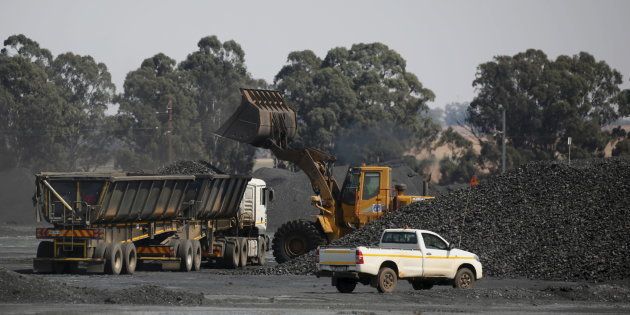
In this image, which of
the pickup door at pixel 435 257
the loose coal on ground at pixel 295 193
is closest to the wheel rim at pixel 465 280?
the pickup door at pixel 435 257

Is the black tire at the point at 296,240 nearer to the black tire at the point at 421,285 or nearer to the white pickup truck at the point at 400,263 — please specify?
the black tire at the point at 421,285

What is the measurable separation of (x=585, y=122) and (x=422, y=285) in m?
86.5

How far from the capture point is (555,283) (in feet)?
124

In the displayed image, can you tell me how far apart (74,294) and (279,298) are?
4957 mm

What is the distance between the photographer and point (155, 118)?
12812 cm

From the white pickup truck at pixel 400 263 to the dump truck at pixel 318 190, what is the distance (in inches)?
370

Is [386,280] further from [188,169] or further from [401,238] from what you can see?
[188,169]

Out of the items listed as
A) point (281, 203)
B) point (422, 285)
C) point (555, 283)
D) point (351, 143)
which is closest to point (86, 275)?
point (422, 285)

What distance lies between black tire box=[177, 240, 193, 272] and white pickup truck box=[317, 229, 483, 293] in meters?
10.0

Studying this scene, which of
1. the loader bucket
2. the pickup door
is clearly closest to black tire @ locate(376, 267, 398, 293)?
the pickup door

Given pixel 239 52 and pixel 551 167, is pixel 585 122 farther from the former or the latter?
pixel 551 167

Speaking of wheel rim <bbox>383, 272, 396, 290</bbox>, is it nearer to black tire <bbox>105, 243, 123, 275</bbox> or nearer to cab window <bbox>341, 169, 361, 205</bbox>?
black tire <bbox>105, 243, 123, 275</bbox>

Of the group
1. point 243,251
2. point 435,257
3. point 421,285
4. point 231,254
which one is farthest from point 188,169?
point 435,257

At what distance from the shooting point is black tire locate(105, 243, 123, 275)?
3897cm
